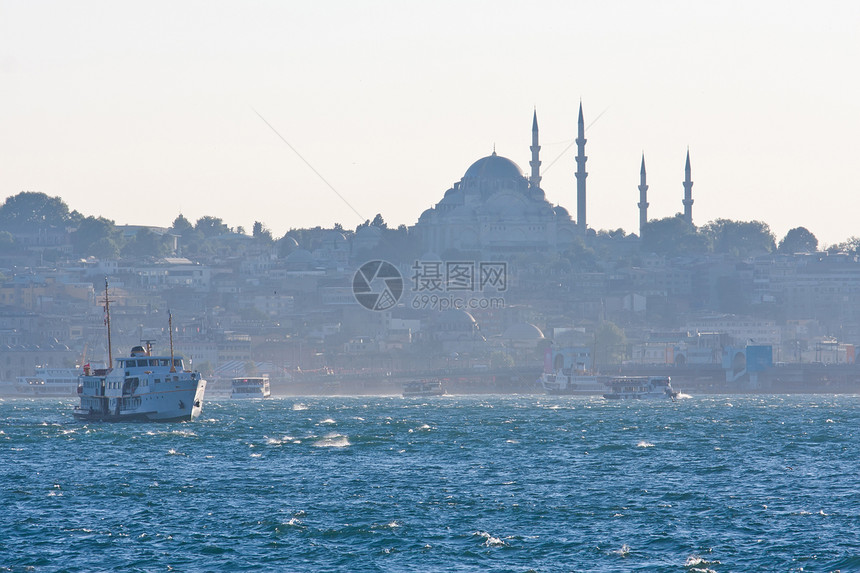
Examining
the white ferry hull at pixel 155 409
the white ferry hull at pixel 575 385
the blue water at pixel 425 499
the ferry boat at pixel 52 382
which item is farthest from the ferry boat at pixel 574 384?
the white ferry hull at pixel 155 409

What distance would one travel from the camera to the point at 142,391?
8281 centimetres

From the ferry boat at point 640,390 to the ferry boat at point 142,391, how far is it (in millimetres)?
60782

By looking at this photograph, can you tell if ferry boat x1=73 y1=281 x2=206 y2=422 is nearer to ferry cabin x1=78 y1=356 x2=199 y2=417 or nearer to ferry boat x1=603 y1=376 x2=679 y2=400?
ferry cabin x1=78 y1=356 x2=199 y2=417

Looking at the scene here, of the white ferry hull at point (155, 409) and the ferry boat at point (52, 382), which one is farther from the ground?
the white ferry hull at point (155, 409)

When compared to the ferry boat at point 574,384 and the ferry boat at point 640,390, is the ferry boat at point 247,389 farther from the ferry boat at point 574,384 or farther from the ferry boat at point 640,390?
the ferry boat at point 640,390

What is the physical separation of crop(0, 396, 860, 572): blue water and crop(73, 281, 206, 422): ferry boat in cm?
223

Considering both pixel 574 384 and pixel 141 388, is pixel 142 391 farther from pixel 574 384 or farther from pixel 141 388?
pixel 574 384

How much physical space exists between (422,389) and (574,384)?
16.5 m

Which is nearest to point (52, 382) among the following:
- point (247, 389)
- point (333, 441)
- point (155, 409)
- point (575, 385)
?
point (247, 389)

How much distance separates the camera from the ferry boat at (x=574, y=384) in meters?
166

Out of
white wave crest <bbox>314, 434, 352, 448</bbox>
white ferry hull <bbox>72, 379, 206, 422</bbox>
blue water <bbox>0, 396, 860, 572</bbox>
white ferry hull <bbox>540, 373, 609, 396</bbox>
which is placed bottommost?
white ferry hull <bbox>540, 373, 609, 396</bbox>

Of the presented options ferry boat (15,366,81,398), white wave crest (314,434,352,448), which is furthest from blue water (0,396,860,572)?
ferry boat (15,366,81,398)

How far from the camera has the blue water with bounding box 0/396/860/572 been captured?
39344 mm

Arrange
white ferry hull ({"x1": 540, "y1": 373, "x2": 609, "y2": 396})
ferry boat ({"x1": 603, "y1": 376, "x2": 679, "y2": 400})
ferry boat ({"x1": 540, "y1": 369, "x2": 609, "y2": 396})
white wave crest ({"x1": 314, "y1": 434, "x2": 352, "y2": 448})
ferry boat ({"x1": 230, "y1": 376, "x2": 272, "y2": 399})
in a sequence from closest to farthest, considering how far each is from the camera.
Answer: white wave crest ({"x1": 314, "y1": 434, "x2": 352, "y2": 448}), ferry boat ({"x1": 603, "y1": 376, "x2": 679, "y2": 400}), ferry boat ({"x1": 230, "y1": 376, "x2": 272, "y2": 399}), white ferry hull ({"x1": 540, "y1": 373, "x2": 609, "y2": 396}), ferry boat ({"x1": 540, "y1": 369, "x2": 609, "y2": 396})
